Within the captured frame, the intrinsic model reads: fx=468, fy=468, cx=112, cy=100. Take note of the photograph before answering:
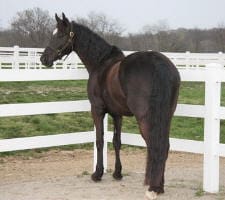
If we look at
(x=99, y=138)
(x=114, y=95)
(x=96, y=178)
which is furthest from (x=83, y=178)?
(x=114, y=95)

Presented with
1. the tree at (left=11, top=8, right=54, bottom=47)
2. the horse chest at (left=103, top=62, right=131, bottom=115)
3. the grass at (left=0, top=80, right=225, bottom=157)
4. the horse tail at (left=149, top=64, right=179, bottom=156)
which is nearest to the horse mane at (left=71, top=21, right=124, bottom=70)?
the horse chest at (left=103, top=62, right=131, bottom=115)

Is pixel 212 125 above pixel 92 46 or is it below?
below

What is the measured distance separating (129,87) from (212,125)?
3.74 feet

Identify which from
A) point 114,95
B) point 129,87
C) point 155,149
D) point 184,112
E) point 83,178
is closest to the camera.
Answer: point 155,149

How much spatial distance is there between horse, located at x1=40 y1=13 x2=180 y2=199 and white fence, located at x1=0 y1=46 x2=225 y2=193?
367 millimetres

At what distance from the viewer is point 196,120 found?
12.1 meters

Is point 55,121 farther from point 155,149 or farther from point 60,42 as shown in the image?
point 155,149

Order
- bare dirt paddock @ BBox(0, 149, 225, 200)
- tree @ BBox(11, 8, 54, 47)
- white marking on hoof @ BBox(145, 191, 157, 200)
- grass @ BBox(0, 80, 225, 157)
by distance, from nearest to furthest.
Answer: white marking on hoof @ BBox(145, 191, 157, 200) → bare dirt paddock @ BBox(0, 149, 225, 200) → grass @ BBox(0, 80, 225, 157) → tree @ BBox(11, 8, 54, 47)

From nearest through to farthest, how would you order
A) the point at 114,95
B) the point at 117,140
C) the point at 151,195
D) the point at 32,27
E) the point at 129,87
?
the point at 151,195 → the point at 129,87 → the point at 114,95 → the point at 117,140 → the point at 32,27

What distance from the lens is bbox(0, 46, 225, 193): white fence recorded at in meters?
5.64

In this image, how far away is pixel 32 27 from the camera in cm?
3878

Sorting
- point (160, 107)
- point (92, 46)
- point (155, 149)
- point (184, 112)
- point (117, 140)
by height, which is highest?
point (92, 46)

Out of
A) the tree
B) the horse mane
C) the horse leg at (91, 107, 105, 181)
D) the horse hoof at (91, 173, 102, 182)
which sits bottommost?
the horse hoof at (91, 173, 102, 182)

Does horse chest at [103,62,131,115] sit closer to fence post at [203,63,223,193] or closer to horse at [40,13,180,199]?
horse at [40,13,180,199]
